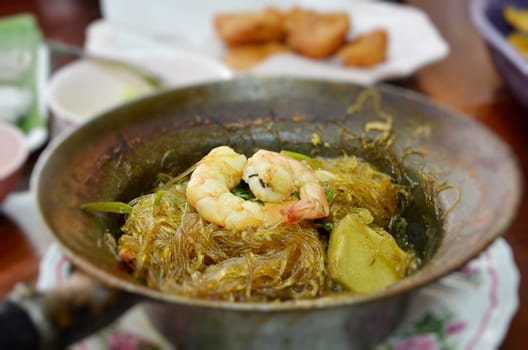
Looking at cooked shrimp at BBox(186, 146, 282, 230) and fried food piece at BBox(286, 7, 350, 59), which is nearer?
cooked shrimp at BBox(186, 146, 282, 230)

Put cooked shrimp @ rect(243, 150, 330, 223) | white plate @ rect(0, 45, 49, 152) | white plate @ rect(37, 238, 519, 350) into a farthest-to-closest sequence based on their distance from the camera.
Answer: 1. white plate @ rect(0, 45, 49, 152)
2. white plate @ rect(37, 238, 519, 350)
3. cooked shrimp @ rect(243, 150, 330, 223)

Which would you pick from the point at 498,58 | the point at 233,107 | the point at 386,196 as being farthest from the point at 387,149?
the point at 498,58

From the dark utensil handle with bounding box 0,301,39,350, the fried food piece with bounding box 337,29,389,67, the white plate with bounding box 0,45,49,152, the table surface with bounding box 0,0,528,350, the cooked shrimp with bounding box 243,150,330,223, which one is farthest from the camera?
the fried food piece with bounding box 337,29,389,67

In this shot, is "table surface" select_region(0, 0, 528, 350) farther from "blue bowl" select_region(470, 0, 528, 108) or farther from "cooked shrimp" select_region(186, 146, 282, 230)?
"cooked shrimp" select_region(186, 146, 282, 230)

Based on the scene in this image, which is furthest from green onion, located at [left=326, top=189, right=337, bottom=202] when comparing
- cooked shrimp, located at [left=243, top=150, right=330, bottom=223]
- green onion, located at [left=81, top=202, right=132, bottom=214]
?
green onion, located at [left=81, top=202, right=132, bottom=214]

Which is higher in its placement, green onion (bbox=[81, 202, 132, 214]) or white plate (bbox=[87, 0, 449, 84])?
green onion (bbox=[81, 202, 132, 214])

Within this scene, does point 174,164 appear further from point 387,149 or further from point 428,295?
point 428,295
